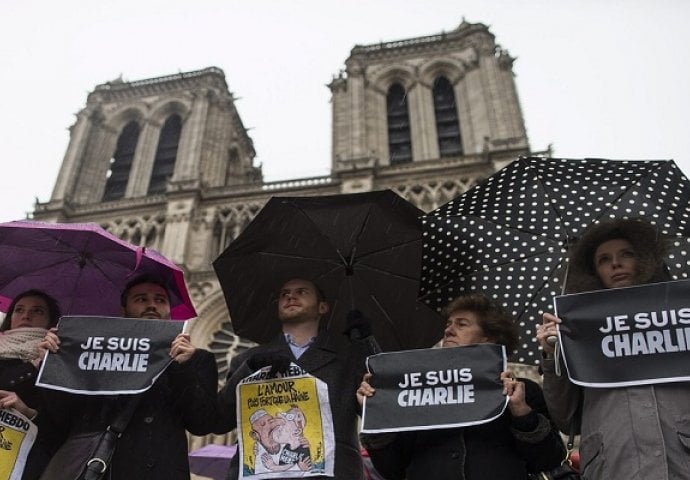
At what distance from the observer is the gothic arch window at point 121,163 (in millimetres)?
21453

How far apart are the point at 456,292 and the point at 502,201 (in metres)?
0.65

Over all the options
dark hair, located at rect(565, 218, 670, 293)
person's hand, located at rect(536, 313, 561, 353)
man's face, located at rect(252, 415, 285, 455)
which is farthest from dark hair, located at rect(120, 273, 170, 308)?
dark hair, located at rect(565, 218, 670, 293)

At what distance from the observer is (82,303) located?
4.26 metres

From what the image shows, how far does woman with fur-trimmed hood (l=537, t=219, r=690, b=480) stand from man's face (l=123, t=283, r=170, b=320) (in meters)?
2.11

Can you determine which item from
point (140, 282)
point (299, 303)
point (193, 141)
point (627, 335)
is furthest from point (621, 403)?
point (193, 141)

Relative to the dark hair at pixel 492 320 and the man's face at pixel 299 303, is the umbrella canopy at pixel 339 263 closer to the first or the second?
the man's face at pixel 299 303

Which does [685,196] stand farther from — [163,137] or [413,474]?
[163,137]

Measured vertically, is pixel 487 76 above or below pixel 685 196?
above

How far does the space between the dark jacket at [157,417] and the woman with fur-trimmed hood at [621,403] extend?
5.54ft

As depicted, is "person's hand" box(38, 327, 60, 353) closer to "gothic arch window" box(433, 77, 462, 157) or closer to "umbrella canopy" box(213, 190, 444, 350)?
"umbrella canopy" box(213, 190, 444, 350)

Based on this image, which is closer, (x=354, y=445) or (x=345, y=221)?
(x=354, y=445)

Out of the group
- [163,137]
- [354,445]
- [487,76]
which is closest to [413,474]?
→ [354,445]

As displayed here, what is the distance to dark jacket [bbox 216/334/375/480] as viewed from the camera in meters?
3.11

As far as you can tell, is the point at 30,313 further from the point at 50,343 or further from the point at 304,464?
the point at 304,464
